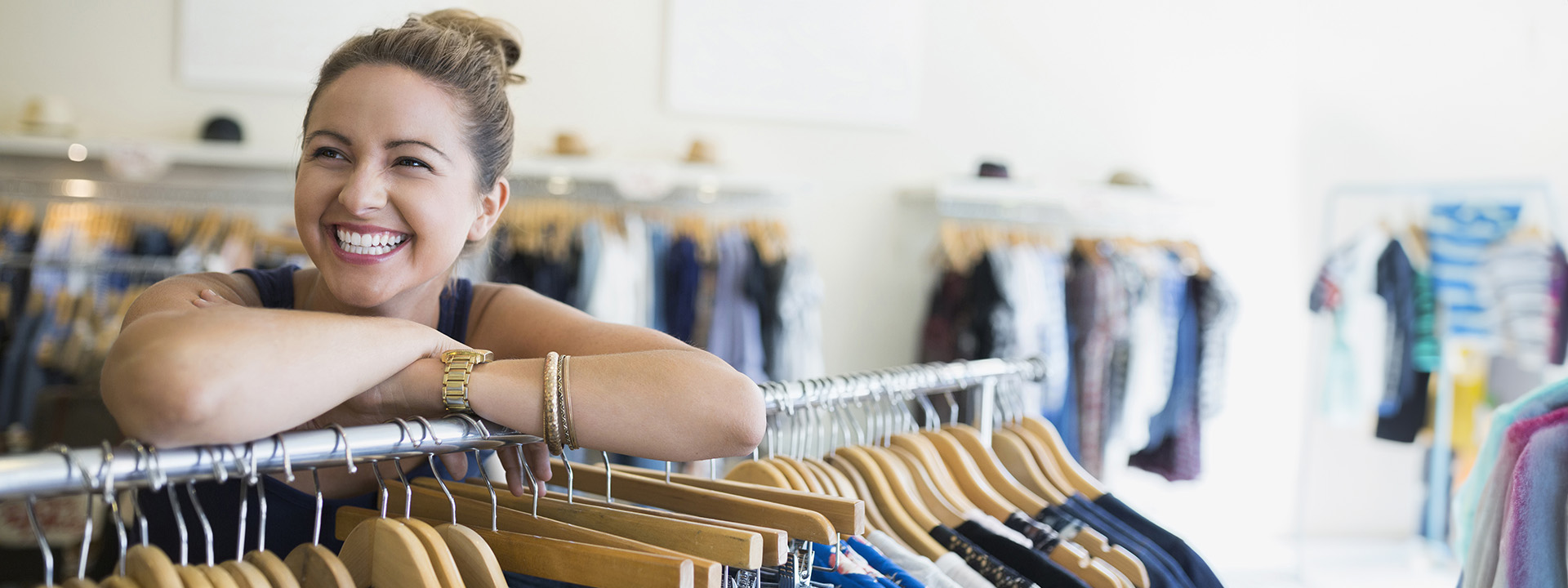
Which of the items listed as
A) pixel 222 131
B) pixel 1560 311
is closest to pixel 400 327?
pixel 222 131

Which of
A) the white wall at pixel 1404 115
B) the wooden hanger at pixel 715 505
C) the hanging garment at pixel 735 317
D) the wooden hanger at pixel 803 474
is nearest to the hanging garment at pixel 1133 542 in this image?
the wooden hanger at pixel 803 474

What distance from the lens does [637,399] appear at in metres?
0.97

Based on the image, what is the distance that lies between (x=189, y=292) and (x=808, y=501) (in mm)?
697

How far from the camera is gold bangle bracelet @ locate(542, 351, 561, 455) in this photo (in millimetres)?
947

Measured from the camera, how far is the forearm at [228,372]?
2.50 ft

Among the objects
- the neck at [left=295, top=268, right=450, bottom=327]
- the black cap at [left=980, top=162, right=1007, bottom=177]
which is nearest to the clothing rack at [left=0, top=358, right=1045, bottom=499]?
the neck at [left=295, top=268, right=450, bottom=327]

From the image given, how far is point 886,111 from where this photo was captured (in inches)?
174

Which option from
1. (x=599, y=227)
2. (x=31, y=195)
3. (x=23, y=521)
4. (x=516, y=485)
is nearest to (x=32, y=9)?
(x=31, y=195)

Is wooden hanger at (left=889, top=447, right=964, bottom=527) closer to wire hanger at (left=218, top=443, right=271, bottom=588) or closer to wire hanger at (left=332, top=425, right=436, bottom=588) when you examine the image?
wire hanger at (left=332, top=425, right=436, bottom=588)

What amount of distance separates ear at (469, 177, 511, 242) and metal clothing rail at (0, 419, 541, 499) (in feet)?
1.27

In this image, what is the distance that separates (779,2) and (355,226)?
340 centimetres

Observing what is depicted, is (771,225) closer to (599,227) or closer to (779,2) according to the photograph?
(599,227)

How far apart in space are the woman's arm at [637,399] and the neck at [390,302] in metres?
0.29

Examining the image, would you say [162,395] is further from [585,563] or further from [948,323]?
[948,323]
